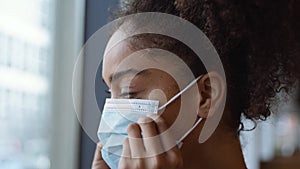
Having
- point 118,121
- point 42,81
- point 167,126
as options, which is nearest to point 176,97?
point 167,126

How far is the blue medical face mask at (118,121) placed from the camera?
1.05 m

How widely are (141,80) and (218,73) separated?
16 centimetres

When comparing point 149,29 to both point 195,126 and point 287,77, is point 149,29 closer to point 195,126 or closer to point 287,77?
point 195,126

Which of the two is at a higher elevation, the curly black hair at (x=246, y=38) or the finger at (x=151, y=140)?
the curly black hair at (x=246, y=38)

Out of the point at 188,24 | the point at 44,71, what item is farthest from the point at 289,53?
the point at 44,71

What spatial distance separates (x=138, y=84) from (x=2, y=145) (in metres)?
1.00

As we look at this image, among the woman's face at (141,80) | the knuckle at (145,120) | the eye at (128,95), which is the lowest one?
the knuckle at (145,120)

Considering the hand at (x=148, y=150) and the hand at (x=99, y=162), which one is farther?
the hand at (x=99, y=162)

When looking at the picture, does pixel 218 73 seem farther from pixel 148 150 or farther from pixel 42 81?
pixel 42 81

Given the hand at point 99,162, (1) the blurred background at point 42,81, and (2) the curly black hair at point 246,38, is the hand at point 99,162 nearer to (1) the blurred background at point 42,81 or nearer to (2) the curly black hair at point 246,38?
(2) the curly black hair at point 246,38

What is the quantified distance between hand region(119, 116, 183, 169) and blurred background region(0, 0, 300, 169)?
82 cm

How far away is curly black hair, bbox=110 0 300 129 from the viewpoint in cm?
100

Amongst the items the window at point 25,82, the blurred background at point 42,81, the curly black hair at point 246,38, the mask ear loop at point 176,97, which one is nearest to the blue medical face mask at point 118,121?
the mask ear loop at point 176,97

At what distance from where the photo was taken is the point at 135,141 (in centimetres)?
103
